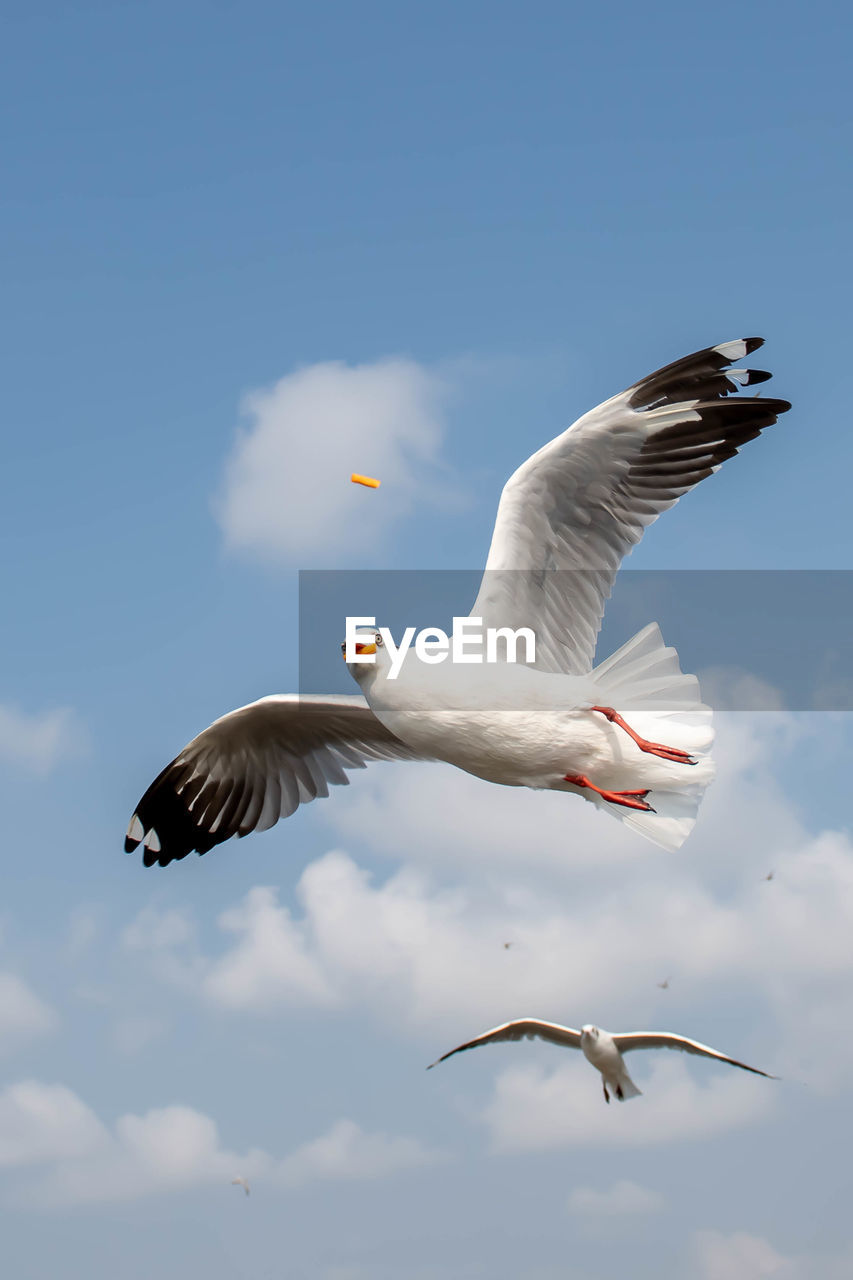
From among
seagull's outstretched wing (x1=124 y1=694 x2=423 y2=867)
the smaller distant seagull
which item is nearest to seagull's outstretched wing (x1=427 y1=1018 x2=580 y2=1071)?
the smaller distant seagull

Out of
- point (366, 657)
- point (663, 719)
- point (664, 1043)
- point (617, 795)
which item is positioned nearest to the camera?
point (366, 657)

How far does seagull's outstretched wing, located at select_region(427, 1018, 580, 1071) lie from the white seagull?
3890 millimetres

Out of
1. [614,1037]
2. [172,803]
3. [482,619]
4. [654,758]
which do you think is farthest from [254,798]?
[614,1037]

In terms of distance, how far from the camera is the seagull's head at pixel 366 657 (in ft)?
19.4

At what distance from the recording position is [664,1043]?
10828mm

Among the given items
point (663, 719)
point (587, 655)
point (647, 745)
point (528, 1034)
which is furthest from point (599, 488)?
point (528, 1034)

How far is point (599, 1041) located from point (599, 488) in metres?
5.98

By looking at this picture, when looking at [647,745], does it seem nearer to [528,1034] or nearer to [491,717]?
[491,717]

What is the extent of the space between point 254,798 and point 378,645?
8.79 ft

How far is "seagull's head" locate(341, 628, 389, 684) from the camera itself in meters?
5.91

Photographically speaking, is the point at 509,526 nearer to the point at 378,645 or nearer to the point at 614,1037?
the point at 378,645

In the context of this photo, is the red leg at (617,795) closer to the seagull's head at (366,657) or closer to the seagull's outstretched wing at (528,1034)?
the seagull's head at (366,657)

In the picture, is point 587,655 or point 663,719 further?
point 587,655

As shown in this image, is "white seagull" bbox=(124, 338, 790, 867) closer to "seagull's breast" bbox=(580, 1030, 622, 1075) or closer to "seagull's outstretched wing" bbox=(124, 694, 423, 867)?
"seagull's outstretched wing" bbox=(124, 694, 423, 867)
